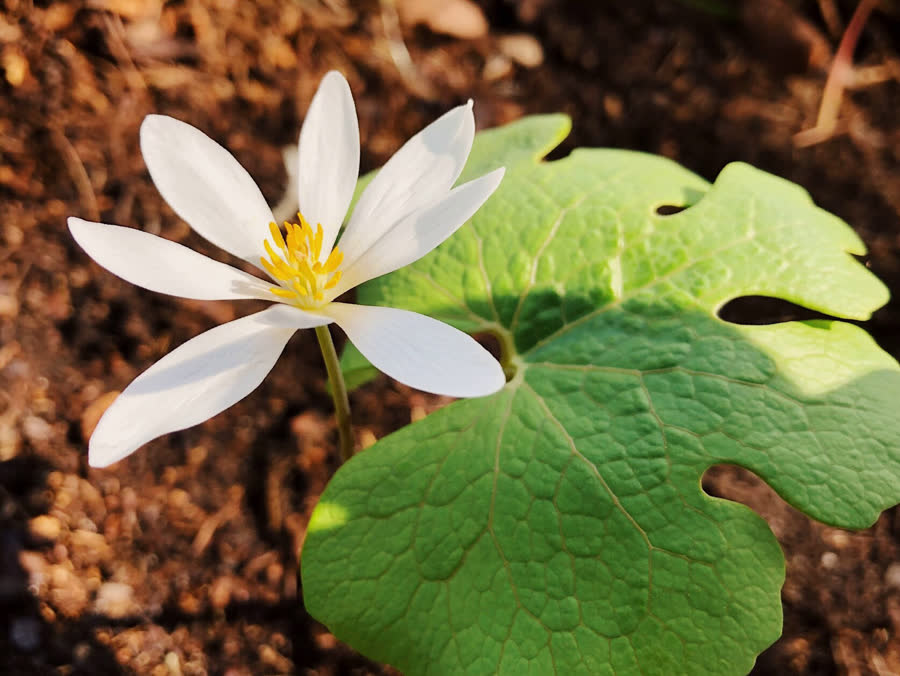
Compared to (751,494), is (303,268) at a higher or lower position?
higher

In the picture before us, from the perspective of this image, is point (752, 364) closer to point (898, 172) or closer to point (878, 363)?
point (878, 363)

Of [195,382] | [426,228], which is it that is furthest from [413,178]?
[195,382]

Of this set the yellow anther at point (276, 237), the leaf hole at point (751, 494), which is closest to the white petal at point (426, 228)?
the yellow anther at point (276, 237)

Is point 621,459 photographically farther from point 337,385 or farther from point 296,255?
point 296,255

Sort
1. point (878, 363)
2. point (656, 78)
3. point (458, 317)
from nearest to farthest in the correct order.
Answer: point (878, 363)
point (458, 317)
point (656, 78)

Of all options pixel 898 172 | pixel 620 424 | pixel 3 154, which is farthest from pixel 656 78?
pixel 3 154

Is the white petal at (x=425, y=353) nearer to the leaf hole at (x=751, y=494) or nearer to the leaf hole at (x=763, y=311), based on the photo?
the leaf hole at (x=751, y=494)
